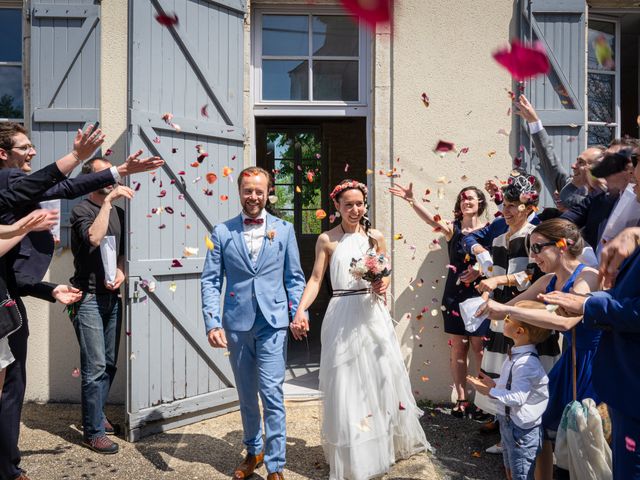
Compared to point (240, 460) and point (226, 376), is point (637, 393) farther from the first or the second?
point (226, 376)

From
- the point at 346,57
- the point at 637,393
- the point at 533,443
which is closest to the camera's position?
the point at 637,393

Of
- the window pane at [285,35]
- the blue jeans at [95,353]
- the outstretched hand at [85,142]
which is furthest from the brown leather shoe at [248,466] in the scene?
the window pane at [285,35]

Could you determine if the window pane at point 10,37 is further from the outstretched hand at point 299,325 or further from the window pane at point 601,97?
the window pane at point 601,97

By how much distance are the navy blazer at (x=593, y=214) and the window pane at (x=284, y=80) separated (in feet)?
9.71

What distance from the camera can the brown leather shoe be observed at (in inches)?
154

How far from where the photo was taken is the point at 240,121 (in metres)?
5.38

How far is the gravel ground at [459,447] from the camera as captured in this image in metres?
4.03

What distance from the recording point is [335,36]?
230 inches

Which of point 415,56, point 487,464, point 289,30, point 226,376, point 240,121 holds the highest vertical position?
point 289,30

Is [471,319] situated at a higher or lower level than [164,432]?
higher

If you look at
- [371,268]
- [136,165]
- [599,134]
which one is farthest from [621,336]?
[599,134]

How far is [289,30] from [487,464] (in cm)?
429

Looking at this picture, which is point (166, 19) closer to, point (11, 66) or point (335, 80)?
point (335, 80)

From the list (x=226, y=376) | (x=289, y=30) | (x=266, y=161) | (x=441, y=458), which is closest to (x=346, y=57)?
(x=289, y=30)
